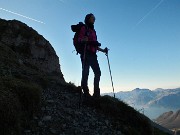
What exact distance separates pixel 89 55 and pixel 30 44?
14507 mm

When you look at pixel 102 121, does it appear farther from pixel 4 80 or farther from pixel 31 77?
pixel 31 77

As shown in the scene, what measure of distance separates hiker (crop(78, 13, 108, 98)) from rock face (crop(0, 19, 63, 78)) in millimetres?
11580

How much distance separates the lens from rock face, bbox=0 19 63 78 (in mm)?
23922

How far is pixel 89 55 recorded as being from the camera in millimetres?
11969

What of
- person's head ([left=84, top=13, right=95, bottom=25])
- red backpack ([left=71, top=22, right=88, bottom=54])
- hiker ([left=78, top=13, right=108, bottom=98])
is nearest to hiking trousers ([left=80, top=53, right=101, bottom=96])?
hiker ([left=78, top=13, right=108, bottom=98])

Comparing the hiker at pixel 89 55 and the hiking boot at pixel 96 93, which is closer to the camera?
the hiker at pixel 89 55

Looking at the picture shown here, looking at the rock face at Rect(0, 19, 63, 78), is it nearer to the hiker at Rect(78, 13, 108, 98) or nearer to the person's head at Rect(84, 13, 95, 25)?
the hiker at Rect(78, 13, 108, 98)

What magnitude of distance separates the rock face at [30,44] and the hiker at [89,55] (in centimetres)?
1158

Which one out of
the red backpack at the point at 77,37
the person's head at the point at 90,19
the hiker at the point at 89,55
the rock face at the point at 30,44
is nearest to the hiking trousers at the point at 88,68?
the hiker at the point at 89,55

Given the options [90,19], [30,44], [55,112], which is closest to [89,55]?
[90,19]

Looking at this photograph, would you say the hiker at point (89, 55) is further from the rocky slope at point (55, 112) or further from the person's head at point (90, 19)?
the rocky slope at point (55, 112)

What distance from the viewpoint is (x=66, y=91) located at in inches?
532

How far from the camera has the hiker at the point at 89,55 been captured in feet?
38.7

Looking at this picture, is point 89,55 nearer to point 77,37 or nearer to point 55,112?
point 77,37
